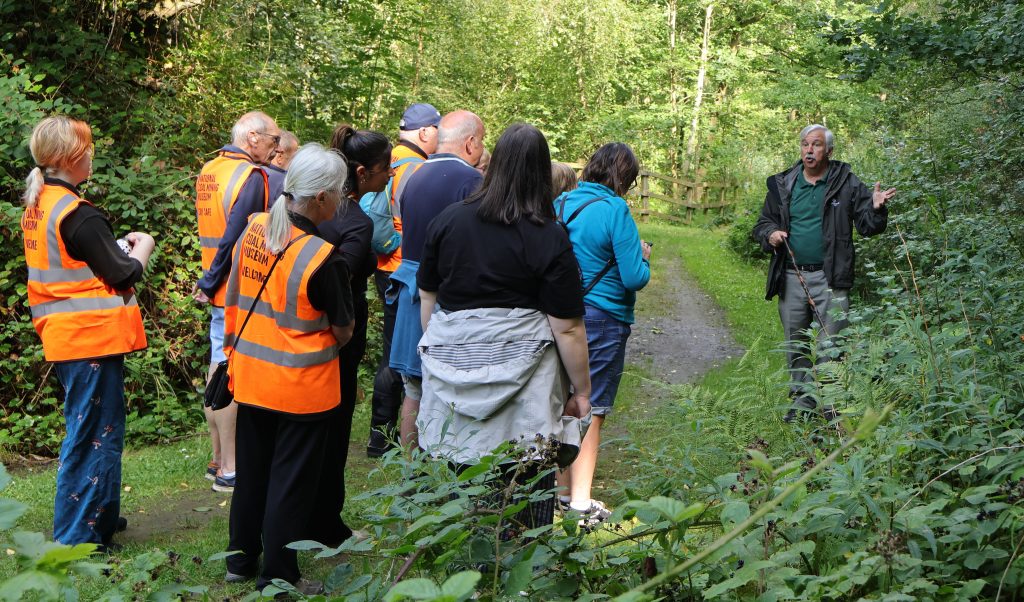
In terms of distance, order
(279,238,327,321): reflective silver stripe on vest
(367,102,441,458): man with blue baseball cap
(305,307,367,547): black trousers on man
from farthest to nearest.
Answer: (367,102,441,458): man with blue baseball cap < (305,307,367,547): black trousers on man < (279,238,327,321): reflective silver stripe on vest

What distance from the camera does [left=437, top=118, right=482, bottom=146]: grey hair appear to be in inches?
213

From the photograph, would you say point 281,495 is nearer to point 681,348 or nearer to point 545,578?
point 545,578

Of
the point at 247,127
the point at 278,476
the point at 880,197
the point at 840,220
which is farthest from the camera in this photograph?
the point at 840,220

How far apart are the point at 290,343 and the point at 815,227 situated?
14.2 feet

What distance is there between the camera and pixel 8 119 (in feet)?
23.9

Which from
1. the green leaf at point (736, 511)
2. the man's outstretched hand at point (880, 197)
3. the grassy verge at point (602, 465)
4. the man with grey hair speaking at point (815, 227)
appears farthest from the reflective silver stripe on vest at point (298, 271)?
the man's outstretched hand at point (880, 197)

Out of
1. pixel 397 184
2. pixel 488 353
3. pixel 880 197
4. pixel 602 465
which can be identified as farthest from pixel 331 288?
pixel 880 197

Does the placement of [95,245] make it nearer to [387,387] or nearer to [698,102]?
[387,387]

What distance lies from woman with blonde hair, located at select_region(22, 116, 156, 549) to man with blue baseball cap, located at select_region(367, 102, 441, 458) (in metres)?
1.64

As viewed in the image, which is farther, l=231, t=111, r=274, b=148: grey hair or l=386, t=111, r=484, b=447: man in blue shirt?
l=231, t=111, r=274, b=148: grey hair

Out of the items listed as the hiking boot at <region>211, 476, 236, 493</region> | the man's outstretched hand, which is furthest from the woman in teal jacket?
the hiking boot at <region>211, 476, 236, 493</region>

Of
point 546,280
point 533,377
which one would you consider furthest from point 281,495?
point 546,280

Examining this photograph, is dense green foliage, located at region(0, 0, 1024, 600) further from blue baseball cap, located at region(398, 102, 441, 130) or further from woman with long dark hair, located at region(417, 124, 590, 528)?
blue baseball cap, located at region(398, 102, 441, 130)

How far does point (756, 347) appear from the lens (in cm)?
428
